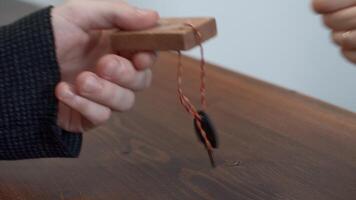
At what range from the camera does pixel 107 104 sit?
19.3 inches

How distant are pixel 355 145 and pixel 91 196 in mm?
290

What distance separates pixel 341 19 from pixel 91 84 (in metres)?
0.23

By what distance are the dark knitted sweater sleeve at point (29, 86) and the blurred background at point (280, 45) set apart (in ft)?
1.70

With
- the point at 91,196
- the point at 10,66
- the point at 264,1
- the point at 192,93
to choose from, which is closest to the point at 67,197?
the point at 91,196

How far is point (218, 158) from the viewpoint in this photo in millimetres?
522

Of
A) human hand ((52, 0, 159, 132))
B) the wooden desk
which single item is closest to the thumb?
human hand ((52, 0, 159, 132))

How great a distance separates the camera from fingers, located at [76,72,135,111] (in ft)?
1.50

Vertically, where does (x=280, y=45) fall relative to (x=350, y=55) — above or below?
below

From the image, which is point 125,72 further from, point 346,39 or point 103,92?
point 346,39

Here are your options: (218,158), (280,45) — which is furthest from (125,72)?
(280,45)

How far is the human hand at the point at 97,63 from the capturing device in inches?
18.1

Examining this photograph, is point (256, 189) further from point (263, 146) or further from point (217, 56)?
point (217, 56)

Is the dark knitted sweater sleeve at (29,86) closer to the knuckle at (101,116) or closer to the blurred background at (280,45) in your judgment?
the knuckle at (101,116)

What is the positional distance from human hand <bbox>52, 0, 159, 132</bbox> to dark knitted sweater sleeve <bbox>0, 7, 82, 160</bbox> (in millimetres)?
21
